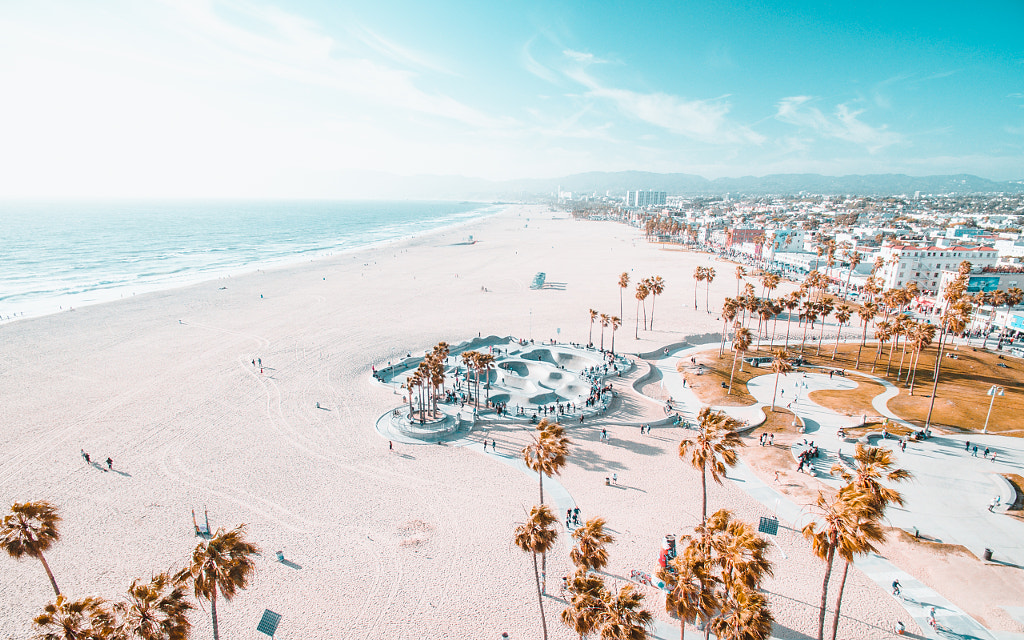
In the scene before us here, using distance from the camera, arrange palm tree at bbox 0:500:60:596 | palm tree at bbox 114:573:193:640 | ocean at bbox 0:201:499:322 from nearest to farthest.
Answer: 1. palm tree at bbox 114:573:193:640
2. palm tree at bbox 0:500:60:596
3. ocean at bbox 0:201:499:322

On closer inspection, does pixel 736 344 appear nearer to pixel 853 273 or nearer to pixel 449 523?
pixel 449 523

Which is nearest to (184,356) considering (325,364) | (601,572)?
(325,364)

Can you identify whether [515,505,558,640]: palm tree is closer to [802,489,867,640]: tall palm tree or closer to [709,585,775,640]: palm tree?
[709,585,775,640]: palm tree

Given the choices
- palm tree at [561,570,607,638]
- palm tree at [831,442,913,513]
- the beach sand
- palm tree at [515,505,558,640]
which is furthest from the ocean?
palm tree at [831,442,913,513]

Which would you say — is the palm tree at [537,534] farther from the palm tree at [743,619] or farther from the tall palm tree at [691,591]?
the palm tree at [743,619]

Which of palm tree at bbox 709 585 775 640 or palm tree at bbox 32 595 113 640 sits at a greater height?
palm tree at bbox 32 595 113 640

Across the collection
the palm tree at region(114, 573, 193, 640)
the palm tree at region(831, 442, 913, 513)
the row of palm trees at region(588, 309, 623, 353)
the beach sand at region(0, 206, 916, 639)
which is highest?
the palm tree at region(831, 442, 913, 513)

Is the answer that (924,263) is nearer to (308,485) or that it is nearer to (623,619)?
(623,619)

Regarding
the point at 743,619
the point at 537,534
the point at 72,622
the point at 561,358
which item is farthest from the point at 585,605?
the point at 561,358

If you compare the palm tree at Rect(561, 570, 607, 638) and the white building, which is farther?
the white building
